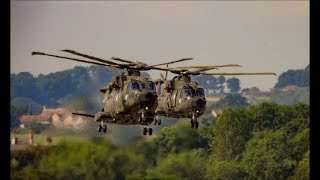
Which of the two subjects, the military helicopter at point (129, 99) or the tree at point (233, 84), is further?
the tree at point (233, 84)

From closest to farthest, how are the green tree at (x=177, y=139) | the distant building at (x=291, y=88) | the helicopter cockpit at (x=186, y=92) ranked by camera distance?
the helicopter cockpit at (x=186, y=92) < the green tree at (x=177, y=139) < the distant building at (x=291, y=88)

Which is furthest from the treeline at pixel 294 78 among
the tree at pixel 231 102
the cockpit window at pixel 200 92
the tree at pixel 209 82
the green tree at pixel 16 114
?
the cockpit window at pixel 200 92

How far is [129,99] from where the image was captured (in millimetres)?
41031

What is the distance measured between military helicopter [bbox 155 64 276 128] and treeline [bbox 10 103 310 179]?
1.39 meters

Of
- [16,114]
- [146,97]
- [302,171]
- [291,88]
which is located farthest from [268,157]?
[146,97]

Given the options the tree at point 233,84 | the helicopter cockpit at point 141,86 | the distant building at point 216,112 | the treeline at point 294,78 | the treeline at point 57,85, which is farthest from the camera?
the treeline at point 294,78

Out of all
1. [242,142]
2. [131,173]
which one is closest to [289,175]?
[242,142]

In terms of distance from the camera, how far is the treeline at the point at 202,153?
43.5 m

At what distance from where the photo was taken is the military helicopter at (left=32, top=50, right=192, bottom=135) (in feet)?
133

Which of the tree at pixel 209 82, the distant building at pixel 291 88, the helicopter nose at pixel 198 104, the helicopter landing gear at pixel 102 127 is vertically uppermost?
the tree at pixel 209 82

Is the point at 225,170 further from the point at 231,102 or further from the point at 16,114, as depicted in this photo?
the point at 231,102

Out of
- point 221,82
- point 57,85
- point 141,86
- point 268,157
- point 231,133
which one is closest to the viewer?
point 141,86

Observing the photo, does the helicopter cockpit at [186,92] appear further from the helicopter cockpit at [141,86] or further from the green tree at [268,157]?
the green tree at [268,157]

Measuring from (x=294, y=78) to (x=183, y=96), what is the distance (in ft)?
91.1
